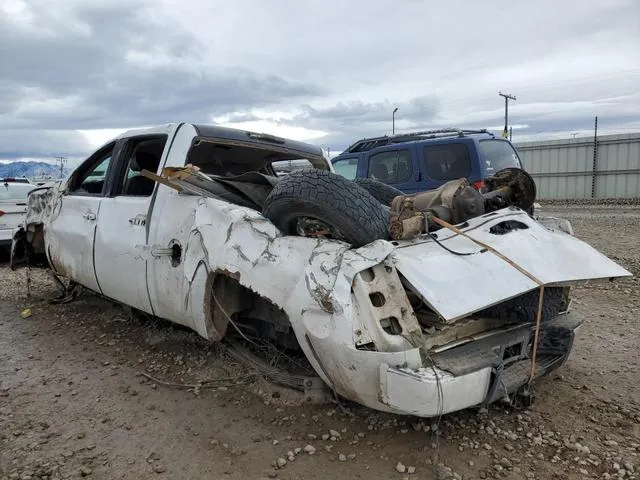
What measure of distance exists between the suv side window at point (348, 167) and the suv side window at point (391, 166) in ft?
1.78

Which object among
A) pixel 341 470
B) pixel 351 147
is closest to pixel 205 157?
pixel 341 470

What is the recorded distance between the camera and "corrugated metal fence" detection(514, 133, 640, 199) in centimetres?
1959

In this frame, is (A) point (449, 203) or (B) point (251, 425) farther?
(A) point (449, 203)

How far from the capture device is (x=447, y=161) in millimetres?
8438

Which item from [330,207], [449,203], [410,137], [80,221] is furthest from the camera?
[410,137]

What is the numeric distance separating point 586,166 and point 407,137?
43.9 ft

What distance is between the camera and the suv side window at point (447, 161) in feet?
26.8

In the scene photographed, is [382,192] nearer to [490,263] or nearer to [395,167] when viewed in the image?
[490,263]

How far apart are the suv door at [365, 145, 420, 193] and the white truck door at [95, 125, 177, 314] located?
5117 mm

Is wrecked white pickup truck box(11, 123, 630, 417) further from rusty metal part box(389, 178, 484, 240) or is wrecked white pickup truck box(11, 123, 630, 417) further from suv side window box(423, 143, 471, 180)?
suv side window box(423, 143, 471, 180)

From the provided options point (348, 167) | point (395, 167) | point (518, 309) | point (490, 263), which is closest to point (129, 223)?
point (490, 263)

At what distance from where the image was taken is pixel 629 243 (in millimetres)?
9430

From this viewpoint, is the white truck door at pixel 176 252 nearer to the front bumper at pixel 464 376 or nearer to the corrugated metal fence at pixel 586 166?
the front bumper at pixel 464 376

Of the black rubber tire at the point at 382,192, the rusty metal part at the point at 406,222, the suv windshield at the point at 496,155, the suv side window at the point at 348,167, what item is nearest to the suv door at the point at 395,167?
the suv side window at the point at 348,167
